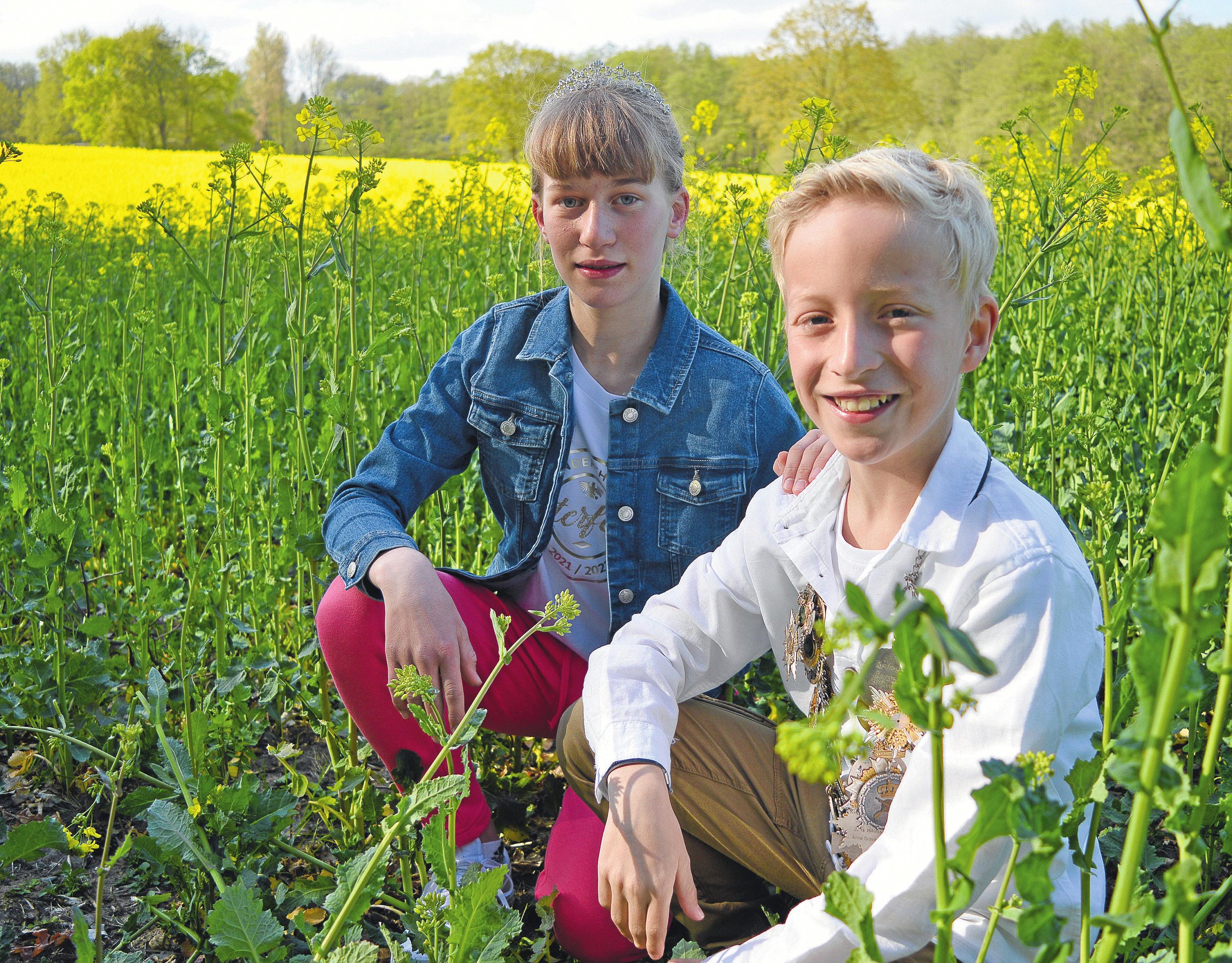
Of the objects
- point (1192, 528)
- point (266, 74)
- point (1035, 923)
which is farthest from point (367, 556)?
point (266, 74)

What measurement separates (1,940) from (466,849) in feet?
2.09

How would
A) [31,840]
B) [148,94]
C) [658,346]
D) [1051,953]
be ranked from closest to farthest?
[1051,953] → [31,840] → [658,346] → [148,94]

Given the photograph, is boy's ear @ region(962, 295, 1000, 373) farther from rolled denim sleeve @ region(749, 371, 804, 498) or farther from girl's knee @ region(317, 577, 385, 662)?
girl's knee @ region(317, 577, 385, 662)

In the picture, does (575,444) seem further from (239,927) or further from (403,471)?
(239,927)

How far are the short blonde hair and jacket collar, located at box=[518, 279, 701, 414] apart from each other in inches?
21.9

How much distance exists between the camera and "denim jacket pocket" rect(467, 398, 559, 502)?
187 centimetres

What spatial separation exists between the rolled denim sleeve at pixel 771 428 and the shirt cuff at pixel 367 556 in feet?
2.05

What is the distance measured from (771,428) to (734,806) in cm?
68

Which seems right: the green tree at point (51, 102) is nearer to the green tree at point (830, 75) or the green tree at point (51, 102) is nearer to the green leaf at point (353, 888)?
the green tree at point (830, 75)

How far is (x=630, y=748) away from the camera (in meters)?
1.24

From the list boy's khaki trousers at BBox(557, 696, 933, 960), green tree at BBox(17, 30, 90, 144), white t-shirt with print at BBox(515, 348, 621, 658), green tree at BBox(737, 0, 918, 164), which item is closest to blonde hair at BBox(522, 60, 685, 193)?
white t-shirt with print at BBox(515, 348, 621, 658)

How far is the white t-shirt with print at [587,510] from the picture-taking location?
189 cm

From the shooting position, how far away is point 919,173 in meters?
1.17

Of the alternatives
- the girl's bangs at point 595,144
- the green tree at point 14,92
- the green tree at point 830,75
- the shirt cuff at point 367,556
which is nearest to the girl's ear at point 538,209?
the girl's bangs at point 595,144
